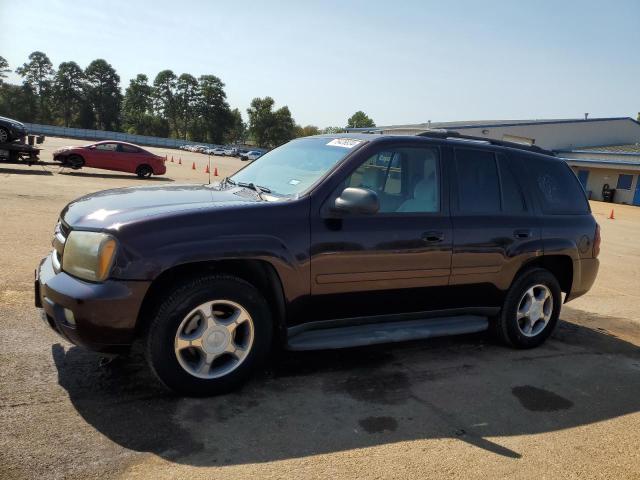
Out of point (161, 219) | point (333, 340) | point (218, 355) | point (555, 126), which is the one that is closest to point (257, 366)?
point (218, 355)

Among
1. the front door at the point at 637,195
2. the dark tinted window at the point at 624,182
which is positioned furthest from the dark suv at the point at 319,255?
the dark tinted window at the point at 624,182

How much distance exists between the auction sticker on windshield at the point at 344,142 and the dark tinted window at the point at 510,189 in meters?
1.47

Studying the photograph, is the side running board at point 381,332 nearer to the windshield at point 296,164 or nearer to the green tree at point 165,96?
the windshield at point 296,164

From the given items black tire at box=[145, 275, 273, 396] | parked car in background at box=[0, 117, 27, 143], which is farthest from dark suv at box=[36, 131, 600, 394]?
parked car in background at box=[0, 117, 27, 143]

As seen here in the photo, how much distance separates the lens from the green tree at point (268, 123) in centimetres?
11706

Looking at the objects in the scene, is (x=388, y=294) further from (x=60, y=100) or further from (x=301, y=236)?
(x=60, y=100)

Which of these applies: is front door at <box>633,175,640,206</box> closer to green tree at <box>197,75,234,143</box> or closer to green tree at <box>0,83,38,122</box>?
green tree at <box>197,75,234,143</box>

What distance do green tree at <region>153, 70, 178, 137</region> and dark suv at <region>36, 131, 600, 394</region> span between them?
12141cm

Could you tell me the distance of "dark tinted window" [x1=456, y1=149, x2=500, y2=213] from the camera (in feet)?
14.5

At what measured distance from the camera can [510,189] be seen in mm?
4770

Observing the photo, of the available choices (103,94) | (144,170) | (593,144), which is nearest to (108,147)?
(144,170)

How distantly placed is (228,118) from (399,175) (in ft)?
401

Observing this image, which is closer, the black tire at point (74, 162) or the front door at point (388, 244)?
the front door at point (388, 244)

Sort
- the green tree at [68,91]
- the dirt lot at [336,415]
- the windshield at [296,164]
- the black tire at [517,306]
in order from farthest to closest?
the green tree at [68,91] < the black tire at [517,306] < the windshield at [296,164] < the dirt lot at [336,415]
